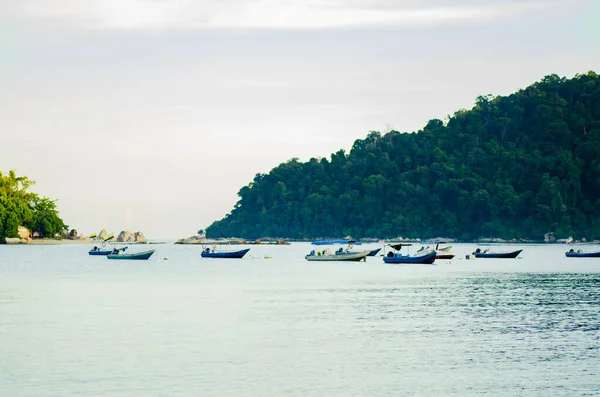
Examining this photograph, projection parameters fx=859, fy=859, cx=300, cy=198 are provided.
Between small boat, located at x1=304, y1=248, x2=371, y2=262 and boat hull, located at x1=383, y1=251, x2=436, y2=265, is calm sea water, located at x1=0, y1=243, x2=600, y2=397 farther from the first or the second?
small boat, located at x1=304, y1=248, x2=371, y2=262

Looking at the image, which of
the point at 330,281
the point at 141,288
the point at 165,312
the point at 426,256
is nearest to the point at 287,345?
the point at 165,312


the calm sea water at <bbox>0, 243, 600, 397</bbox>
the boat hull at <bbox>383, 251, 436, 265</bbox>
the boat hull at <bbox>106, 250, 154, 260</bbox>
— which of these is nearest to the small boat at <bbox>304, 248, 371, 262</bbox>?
the boat hull at <bbox>383, 251, 436, 265</bbox>

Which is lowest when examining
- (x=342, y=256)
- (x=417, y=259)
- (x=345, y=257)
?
(x=417, y=259)

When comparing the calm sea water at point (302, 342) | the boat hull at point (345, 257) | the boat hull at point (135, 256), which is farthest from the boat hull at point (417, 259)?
the boat hull at point (135, 256)

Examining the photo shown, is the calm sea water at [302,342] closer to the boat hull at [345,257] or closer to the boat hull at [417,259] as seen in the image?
the boat hull at [417,259]

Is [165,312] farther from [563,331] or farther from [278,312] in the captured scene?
[563,331]

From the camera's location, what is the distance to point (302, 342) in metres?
41.3

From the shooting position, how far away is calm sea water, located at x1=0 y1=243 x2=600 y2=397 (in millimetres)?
30641

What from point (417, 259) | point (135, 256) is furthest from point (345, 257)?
point (135, 256)

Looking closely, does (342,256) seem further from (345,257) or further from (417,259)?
(417,259)

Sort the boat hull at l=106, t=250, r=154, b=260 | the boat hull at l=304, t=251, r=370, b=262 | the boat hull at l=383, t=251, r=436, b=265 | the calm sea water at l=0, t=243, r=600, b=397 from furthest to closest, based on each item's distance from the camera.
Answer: the boat hull at l=106, t=250, r=154, b=260
the boat hull at l=304, t=251, r=370, b=262
the boat hull at l=383, t=251, r=436, b=265
the calm sea water at l=0, t=243, r=600, b=397

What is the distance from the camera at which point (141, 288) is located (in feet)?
263

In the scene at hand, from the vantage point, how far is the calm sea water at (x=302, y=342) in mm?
30641

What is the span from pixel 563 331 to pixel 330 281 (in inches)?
1891
